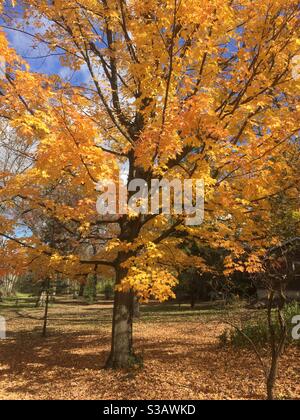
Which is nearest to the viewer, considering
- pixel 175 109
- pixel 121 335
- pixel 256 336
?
pixel 175 109

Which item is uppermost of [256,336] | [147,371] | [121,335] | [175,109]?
[175,109]

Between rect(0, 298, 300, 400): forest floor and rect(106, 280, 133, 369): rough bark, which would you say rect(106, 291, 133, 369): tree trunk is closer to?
rect(106, 280, 133, 369): rough bark

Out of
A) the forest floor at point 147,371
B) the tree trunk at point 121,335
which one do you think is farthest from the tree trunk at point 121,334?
the forest floor at point 147,371

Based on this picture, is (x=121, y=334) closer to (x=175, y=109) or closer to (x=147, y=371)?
(x=147, y=371)

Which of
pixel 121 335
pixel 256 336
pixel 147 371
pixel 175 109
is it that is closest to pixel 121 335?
pixel 121 335

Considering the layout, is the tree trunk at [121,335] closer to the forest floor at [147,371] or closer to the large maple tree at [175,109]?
the forest floor at [147,371]

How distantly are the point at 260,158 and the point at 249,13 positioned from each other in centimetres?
262

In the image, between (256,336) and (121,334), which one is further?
(256,336)

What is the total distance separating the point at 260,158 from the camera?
6.60 metres

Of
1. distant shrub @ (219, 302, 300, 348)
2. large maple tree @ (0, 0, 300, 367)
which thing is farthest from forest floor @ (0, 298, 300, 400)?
large maple tree @ (0, 0, 300, 367)

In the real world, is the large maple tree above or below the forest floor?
above

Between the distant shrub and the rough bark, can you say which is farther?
the distant shrub

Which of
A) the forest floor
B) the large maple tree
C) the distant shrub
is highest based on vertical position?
the large maple tree

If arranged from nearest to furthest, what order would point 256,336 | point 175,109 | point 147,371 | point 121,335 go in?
point 175,109 < point 147,371 < point 121,335 < point 256,336
